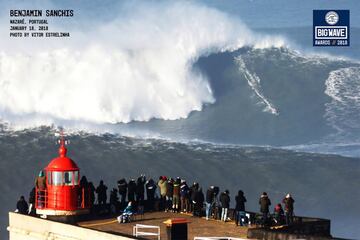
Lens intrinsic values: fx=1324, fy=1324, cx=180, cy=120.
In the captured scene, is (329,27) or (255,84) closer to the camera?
(329,27)

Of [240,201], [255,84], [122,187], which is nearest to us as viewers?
[240,201]

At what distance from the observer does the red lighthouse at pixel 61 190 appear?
3334 cm

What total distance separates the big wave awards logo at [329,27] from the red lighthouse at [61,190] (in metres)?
36.9

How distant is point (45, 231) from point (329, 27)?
132 feet

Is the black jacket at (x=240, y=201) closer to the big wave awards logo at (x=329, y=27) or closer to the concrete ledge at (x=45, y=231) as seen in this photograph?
the concrete ledge at (x=45, y=231)

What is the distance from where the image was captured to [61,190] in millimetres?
33438

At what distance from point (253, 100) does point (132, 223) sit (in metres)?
48.4

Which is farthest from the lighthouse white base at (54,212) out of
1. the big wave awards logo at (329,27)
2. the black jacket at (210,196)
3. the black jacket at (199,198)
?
the big wave awards logo at (329,27)

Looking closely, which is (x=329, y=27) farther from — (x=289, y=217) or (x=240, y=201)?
(x=289, y=217)

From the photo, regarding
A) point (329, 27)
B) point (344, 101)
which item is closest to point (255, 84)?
point (344, 101)

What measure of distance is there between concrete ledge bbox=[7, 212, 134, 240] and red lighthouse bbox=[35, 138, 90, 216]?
54 centimetres

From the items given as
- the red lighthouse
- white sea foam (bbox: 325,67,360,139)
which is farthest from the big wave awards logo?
the red lighthouse

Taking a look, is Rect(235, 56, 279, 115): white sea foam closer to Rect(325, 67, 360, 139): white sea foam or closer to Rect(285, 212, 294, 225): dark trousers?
Rect(325, 67, 360, 139): white sea foam

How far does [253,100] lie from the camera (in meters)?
81.1
